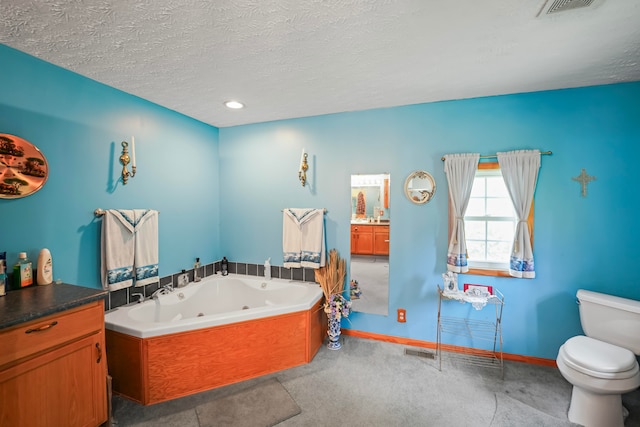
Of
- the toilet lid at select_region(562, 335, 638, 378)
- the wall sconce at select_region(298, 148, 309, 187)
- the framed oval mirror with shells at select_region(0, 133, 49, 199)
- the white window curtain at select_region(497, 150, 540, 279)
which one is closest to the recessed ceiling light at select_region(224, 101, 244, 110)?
the wall sconce at select_region(298, 148, 309, 187)

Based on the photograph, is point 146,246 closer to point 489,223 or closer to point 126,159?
point 126,159

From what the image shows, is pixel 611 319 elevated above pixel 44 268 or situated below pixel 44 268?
below

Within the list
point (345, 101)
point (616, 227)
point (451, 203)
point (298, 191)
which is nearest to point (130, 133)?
point (298, 191)

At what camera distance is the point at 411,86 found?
7.20ft

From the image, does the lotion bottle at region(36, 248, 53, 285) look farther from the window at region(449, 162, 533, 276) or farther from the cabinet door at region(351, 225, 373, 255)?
the window at region(449, 162, 533, 276)

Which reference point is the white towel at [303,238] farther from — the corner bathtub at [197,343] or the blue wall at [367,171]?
the corner bathtub at [197,343]

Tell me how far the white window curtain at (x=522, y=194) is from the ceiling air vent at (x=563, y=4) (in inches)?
48.2

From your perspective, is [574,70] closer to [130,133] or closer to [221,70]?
[221,70]

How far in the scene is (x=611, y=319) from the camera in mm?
1913

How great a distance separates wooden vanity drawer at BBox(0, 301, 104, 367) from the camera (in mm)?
1214

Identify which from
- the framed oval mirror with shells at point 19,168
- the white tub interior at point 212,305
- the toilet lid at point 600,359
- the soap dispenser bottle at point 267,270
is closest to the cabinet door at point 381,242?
the white tub interior at point 212,305

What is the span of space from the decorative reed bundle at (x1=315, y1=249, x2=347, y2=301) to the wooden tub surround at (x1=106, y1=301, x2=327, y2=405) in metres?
0.37

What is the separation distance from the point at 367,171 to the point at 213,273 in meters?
2.22

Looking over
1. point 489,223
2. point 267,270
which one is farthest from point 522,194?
point 267,270
